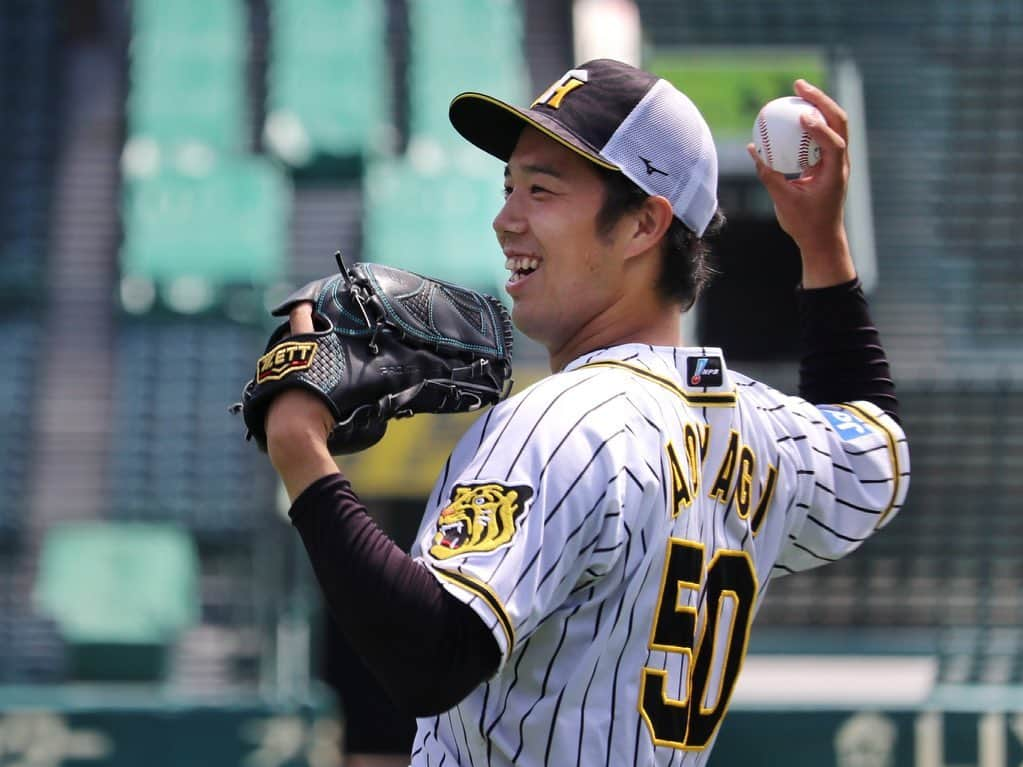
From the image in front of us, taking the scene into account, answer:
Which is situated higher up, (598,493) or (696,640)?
(598,493)

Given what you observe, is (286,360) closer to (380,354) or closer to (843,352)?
(380,354)

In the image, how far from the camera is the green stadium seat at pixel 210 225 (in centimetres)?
997

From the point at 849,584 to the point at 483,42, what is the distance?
194 inches

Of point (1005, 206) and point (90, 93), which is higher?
point (90, 93)

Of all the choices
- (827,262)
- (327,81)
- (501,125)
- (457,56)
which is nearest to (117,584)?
(327,81)

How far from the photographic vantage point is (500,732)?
1.64 meters

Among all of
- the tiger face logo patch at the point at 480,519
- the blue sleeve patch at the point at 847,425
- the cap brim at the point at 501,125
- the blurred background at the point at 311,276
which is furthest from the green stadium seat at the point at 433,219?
the tiger face logo patch at the point at 480,519

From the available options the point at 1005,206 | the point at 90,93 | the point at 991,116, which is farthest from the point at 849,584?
the point at 90,93

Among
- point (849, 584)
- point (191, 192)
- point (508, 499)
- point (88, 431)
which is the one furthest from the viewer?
point (191, 192)

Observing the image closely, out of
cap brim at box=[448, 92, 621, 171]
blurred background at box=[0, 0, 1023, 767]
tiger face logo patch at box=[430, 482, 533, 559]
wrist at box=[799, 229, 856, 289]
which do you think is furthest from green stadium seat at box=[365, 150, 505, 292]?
tiger face logo patch at box=[430, 482, 533, 559]

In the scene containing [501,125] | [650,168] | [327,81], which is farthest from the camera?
[327,81]

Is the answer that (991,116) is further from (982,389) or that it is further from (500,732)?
(500,732)

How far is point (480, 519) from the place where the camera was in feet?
5.06

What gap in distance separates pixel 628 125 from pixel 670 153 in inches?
2.6
